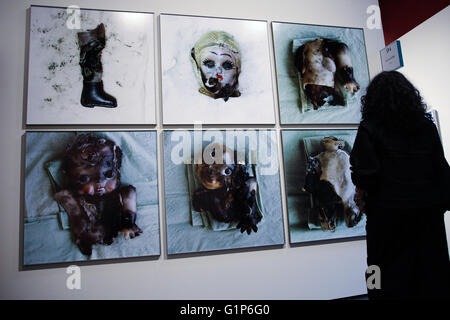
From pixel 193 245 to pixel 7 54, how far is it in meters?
1.78

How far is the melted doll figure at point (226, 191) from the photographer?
2.20 meters

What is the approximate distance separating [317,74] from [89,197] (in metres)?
1.93

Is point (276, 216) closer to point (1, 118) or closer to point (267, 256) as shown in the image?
point (267, 256)

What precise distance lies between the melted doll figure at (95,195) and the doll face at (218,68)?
819 millimetres

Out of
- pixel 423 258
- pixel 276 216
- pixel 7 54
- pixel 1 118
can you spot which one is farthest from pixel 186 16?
pixel 423 258

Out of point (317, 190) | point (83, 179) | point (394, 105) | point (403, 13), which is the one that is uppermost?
point (403, 13)

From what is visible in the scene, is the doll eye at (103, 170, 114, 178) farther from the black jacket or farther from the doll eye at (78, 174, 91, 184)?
the black jacket

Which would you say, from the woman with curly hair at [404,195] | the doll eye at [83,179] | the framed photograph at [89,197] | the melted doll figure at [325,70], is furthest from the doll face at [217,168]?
the woman with curly hair at [404,195]

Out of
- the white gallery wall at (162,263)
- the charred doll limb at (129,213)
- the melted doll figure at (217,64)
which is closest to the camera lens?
the white gallery wall at (162,263)

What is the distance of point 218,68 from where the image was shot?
2365mm

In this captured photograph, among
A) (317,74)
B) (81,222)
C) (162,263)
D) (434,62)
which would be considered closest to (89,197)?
(81,222)

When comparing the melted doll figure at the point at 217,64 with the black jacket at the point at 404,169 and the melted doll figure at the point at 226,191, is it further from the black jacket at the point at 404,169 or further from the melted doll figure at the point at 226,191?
the black jacket at the point at 404,169

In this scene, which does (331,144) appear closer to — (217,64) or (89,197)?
(217,64)

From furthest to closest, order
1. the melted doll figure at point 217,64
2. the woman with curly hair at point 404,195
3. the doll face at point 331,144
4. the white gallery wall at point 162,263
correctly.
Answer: the doll face at point 331,144, the melted doll figure at point 217,64, the white gallery wall at point 162,263, the woman with curly hair at point 404,195
